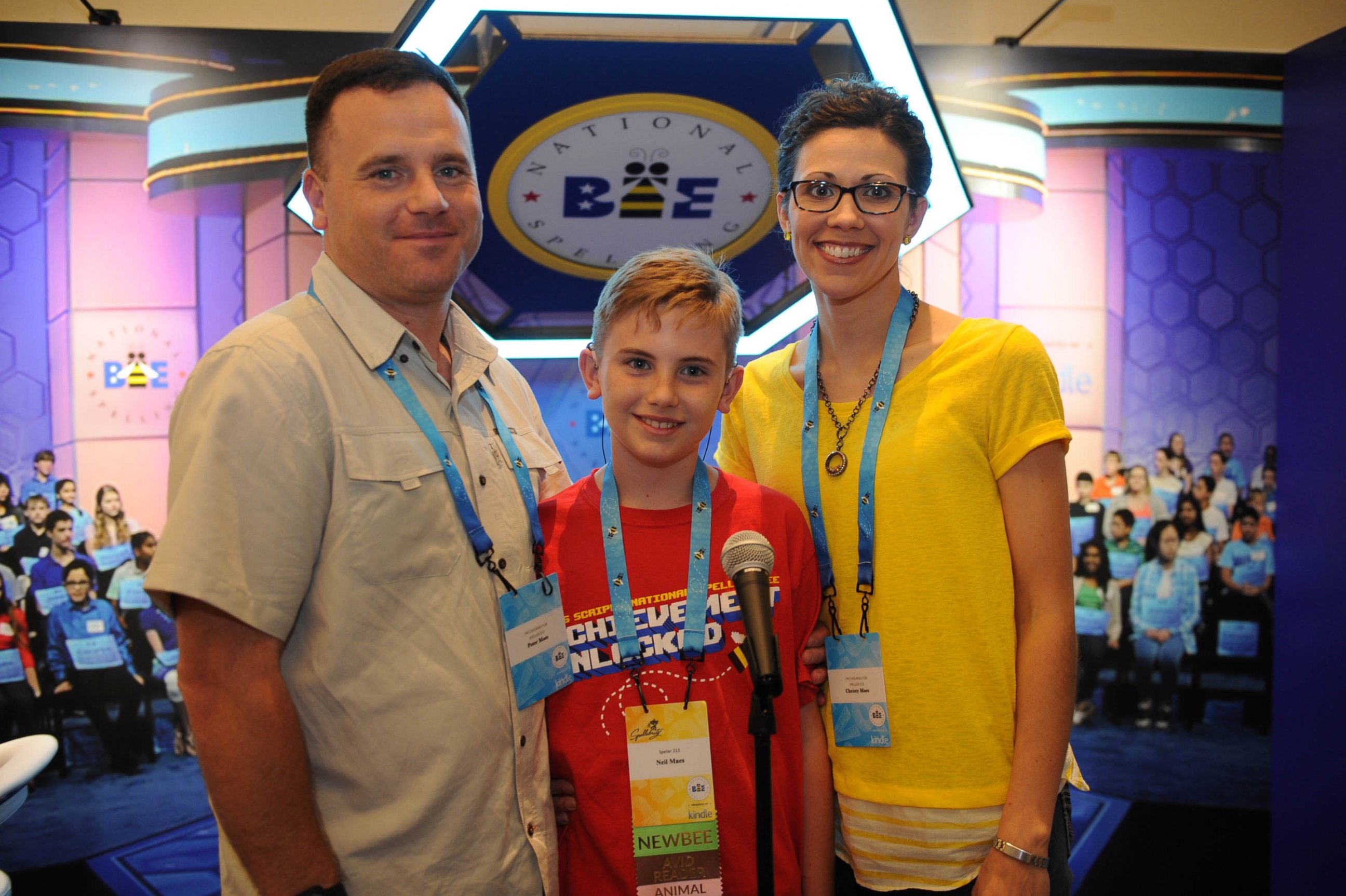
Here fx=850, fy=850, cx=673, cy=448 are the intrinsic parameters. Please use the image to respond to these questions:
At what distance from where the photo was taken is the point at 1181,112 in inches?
156

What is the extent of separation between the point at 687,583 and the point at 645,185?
1.52m

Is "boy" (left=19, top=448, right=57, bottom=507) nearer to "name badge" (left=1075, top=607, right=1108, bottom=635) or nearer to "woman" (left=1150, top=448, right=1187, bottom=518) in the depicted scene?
"name badge" (left=1075, top=607, right=1108, bottom=635)

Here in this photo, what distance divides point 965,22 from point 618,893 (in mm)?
4146

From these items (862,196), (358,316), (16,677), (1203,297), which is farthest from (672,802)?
(1203,297)

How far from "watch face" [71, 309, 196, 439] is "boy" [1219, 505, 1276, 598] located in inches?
187

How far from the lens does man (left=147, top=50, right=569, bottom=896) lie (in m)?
1.27

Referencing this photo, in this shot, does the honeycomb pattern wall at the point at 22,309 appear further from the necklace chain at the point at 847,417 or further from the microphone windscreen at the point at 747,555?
the microphone windscreen at the point at 747,555

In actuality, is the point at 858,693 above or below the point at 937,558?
below

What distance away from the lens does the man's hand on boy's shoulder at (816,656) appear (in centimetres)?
165

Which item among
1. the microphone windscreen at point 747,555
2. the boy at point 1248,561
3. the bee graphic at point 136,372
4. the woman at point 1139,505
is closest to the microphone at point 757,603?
the microphone windscreen at point 747,555

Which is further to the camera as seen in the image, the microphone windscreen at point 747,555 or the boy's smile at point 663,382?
the boy's smile at point 663,382

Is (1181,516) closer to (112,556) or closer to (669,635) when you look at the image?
(669,635)

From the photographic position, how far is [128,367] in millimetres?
3539

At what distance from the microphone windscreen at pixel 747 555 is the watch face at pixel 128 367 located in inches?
123
